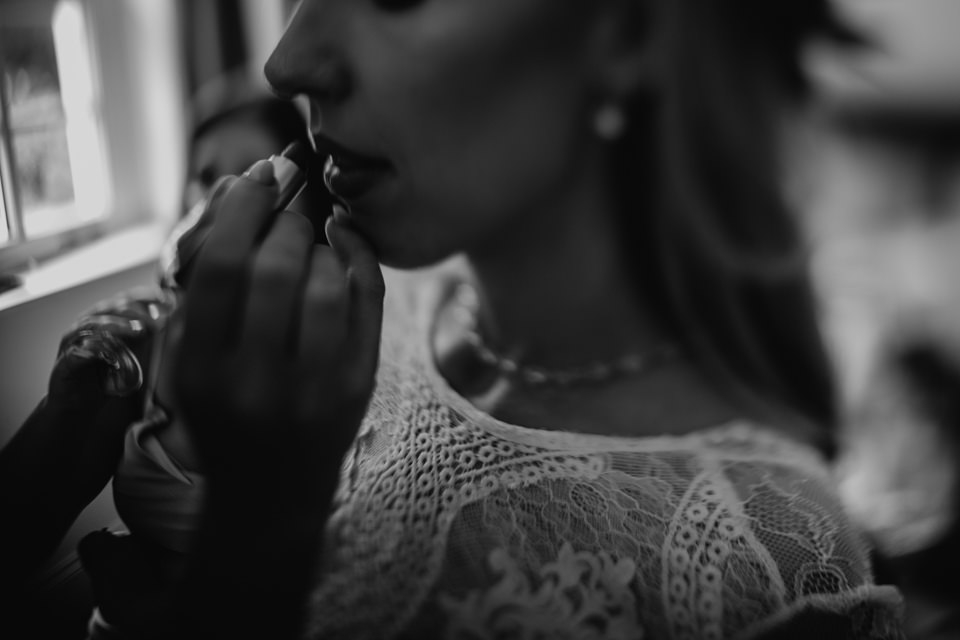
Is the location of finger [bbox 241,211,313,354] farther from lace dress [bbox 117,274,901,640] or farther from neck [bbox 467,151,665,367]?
neck [bbox 467,151,665,367]

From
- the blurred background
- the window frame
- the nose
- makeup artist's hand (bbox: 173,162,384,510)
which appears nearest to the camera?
makeup artist's hand (bbox: 173,162,384,510)

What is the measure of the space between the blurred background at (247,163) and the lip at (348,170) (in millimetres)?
116

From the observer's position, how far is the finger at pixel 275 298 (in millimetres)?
323

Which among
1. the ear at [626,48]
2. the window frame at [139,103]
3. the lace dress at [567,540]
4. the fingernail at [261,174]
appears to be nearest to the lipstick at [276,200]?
the fingernail at [261,174]

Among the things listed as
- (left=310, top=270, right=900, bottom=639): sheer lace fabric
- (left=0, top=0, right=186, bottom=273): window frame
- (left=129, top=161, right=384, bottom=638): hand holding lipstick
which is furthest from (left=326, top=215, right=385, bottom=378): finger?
(left=0, top=0, right=186, bottom=273): window frame

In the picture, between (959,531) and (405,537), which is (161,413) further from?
(959,531)

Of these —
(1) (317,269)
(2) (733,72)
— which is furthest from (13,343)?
(2) (733,72)

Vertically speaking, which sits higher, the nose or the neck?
the nose

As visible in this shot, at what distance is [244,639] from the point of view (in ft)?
1.12

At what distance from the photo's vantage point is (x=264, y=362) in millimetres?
323

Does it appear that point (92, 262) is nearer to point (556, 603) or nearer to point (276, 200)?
point (276, 200)

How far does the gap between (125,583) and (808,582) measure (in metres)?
0.41

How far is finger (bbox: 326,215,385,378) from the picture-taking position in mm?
357

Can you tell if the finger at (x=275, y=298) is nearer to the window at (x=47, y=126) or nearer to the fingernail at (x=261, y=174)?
the fingernail at (x=261, y=174)
